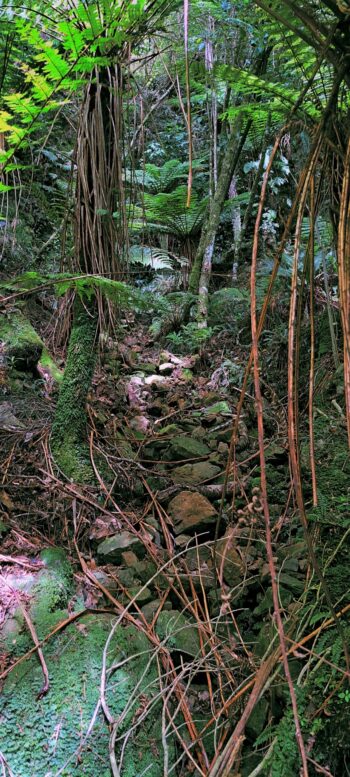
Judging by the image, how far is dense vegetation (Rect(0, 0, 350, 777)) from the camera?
1.00m

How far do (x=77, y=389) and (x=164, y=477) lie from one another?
0.55m

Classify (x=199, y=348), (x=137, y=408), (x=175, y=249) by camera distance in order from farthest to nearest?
1. (x=175, y=249)
2. (x=199, y=348)
3. (x=137, y=408)

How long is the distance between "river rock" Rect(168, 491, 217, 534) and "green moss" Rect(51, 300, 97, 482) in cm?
43

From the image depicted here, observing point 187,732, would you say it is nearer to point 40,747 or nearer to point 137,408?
point 40,747

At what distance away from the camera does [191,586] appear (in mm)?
1678

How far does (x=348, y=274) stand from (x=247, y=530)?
4.20ft

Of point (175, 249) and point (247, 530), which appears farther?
point (175, 249)

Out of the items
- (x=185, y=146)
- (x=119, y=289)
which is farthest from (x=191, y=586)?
(x=185, y=146)

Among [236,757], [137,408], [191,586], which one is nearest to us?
[236,757]

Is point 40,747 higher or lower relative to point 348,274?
lower

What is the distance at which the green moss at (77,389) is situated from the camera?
2.16 metres

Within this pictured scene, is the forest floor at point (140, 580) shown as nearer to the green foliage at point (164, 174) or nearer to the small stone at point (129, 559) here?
the small stone at point (129, 559)

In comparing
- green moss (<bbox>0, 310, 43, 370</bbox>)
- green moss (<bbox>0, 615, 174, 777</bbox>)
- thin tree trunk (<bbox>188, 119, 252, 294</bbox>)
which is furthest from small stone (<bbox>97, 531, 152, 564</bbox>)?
thin tree trunk (<bbox>188, 119, 252, 294</bbox>)

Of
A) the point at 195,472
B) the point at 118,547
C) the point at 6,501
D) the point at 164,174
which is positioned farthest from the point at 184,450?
the point at 164,174
